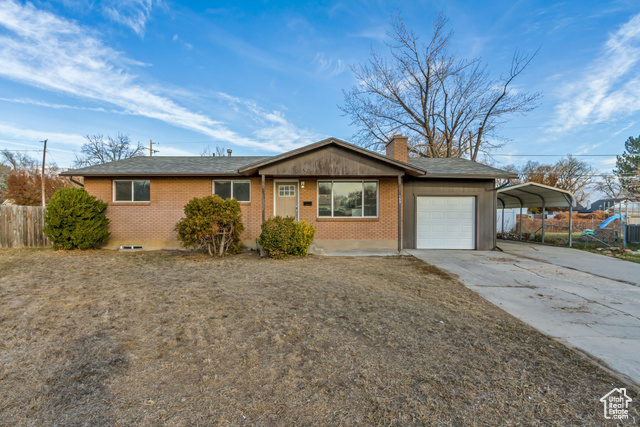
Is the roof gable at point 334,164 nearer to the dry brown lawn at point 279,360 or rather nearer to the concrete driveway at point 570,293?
the concrete driveway at point 570,293

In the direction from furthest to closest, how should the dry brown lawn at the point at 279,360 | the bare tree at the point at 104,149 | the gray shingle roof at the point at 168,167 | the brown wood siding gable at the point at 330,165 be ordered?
the bare tree at the point at 104,149 → the gray shingle roof at the point at 168,167 → the brown wood siding gable at the point at 330,165 → the dry brown lawn at the point at 279,360

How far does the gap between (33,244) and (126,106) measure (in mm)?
8738

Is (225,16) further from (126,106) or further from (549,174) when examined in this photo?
(549,174)

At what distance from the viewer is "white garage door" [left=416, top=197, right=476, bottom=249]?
10594mm

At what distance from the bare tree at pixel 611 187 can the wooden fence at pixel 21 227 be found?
5233cm

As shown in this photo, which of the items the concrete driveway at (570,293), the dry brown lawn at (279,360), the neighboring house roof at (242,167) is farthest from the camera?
the neighboring house roof at (242,167)

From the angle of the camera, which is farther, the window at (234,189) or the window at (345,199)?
the window at (234,189)

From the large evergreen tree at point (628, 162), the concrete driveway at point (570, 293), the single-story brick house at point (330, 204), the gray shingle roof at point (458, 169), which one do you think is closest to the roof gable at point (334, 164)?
the single-story brick house at point (330, 204)

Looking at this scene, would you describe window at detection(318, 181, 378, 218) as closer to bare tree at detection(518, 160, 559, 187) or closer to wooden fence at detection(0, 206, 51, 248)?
wooden fence at detection(0, 206, 51, 248)

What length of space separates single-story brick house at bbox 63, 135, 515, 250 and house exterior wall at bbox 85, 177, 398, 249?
4cm

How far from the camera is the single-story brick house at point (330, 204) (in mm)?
10375

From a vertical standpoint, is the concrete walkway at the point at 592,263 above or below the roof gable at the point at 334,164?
below

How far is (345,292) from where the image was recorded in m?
5.02

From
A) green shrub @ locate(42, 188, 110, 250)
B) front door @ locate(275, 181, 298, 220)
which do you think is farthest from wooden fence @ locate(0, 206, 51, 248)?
front door @ locate(275, 181, 298, 220)
